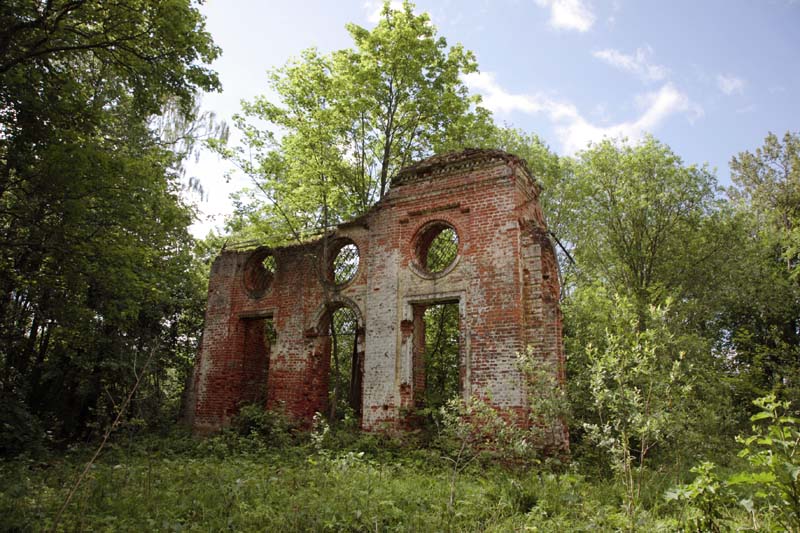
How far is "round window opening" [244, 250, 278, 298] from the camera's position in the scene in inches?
557

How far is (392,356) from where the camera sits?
35.6 feet

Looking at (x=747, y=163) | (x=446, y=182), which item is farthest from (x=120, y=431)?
(x=747, y=163)

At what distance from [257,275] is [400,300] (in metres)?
5.46

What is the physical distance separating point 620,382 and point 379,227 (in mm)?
7522

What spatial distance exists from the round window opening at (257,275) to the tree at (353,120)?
0.91 meters

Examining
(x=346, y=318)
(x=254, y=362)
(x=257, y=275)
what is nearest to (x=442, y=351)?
(x=346, y=318)

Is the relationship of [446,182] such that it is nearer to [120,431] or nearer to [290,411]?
[290,411]

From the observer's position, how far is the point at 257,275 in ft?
48.2

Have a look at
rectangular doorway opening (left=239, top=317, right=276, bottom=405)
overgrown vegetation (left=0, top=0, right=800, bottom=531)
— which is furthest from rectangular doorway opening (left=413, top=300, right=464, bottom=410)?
rectangular doorway opening (left=239, top=317, right=276, bottom=405)

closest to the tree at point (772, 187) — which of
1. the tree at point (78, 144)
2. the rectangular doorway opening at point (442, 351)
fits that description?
the rectangular doorway opening at point (442, 351)

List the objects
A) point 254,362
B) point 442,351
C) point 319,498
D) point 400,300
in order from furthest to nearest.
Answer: point 442,351 → point 254,362 → point 400,300 → point 319,498

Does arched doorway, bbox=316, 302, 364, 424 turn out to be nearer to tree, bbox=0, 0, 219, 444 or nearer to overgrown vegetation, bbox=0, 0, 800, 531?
overgrown vegetation, bbox=0, 0, 800, 531

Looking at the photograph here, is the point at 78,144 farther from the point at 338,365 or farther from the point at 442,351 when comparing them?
the point at 442,351

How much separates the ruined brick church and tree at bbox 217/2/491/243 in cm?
129
